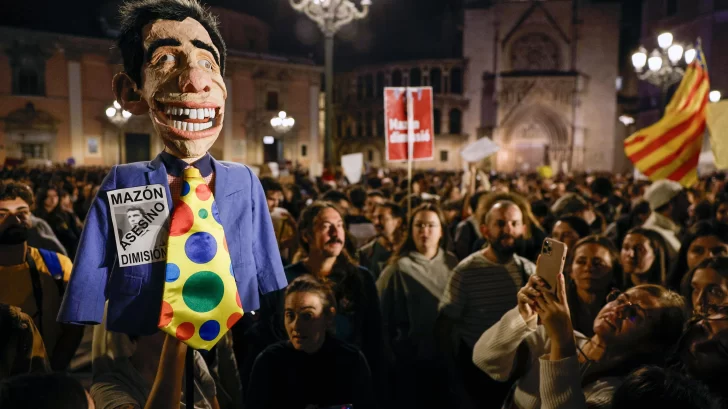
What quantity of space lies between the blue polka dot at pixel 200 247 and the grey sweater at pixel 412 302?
289 centimetres

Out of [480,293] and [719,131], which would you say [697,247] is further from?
[719,131]

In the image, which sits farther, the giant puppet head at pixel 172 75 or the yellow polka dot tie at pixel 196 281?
the giant puppet head at pixel 172 75

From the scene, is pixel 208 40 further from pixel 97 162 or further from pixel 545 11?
pixel 545 11

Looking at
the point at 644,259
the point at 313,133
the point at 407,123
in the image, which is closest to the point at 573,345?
the point at 644,259

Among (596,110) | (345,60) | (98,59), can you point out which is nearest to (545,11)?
(596,110)

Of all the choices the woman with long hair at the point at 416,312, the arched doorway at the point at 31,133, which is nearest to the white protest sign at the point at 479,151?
the woman with long hair at the point at 416,312

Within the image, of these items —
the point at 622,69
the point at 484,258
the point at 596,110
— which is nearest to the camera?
the point at 484,258

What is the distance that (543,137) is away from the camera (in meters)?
42.6

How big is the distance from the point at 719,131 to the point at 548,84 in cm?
3741

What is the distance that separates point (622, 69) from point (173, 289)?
50.1 m

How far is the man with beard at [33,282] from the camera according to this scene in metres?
3.36

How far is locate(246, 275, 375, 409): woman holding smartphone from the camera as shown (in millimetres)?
2609

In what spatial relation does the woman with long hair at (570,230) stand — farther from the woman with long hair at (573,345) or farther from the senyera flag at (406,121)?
the woman with long hair at (573,345)

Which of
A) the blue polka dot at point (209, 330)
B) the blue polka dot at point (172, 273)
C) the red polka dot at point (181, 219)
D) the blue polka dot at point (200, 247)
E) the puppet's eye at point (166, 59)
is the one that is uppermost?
Answer: the puppet's eye at point (166, 59)
